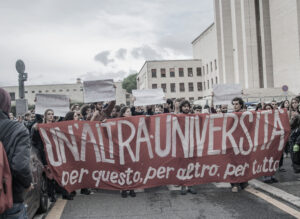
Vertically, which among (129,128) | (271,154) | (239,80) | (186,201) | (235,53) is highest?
(235,53)

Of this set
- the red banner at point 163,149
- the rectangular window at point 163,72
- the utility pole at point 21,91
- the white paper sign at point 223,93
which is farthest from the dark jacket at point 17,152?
the rectangular window at point 163,72

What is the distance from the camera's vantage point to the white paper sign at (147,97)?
31.5ft

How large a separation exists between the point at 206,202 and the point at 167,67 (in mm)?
65835

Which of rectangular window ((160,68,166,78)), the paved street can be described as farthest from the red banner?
rectangular window ((160,68,166,78))

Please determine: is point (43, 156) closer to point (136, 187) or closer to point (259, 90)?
point (136, 187)

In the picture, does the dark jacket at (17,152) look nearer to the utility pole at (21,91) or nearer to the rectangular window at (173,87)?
the utility pole at (21,91)

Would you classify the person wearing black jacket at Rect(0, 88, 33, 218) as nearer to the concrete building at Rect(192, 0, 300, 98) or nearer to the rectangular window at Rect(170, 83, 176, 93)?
the concrete building at Rect(192, 0, 300, 98)

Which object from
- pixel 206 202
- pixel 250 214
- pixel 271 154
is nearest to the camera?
pixel 250 214

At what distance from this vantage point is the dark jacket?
2.63 m

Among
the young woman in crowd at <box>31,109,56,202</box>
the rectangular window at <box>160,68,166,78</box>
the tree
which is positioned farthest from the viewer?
the tree

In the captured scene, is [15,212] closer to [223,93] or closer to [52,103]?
[52,103]

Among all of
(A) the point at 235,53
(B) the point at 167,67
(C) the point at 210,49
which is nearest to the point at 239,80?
(A) the point at 235,53

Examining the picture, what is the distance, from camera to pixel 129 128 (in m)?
6.10

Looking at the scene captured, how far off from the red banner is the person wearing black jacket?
315 centimetres
